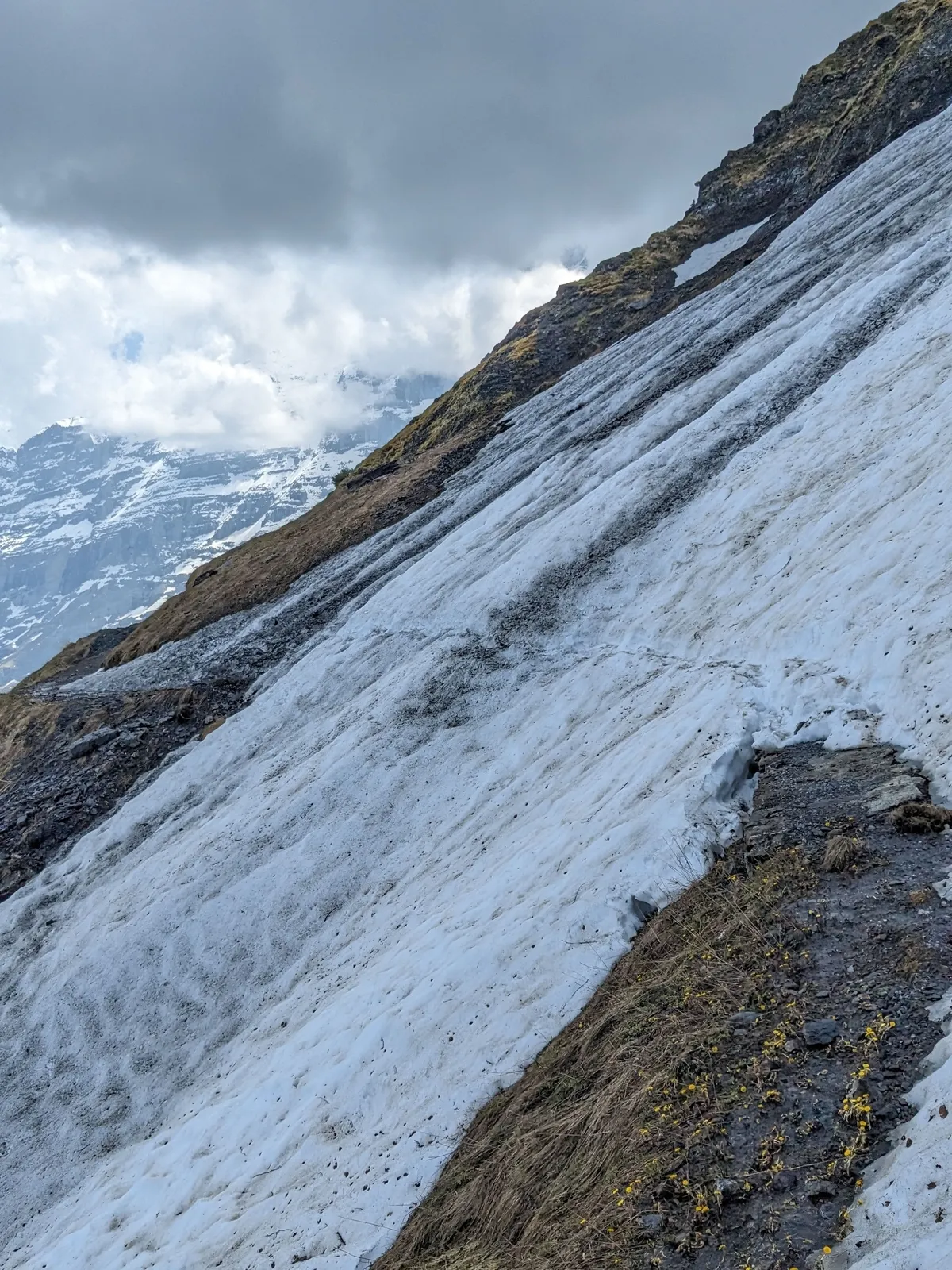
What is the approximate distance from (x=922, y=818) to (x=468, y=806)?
42.7 feet

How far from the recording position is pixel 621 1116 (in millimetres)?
8422

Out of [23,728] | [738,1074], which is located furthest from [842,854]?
[23,728]

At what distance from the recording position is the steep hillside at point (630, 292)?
174 ft

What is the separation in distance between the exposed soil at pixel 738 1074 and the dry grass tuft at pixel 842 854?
25mm

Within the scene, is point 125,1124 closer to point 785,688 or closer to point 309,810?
point 309,810

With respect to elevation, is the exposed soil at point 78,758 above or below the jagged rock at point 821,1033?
above

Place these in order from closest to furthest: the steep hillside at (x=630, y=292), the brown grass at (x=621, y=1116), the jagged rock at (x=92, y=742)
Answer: the brown grass at (x=621, y=1116)
the jagged rock at (x=92, y=742)
the steep hillside at (x=630, y=292)

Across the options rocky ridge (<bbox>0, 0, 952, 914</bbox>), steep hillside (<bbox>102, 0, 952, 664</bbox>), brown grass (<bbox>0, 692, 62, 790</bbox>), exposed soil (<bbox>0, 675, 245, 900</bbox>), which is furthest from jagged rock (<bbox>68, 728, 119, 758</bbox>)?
steep hillside (<bbox>102, 0, 952, 664</bbox>)

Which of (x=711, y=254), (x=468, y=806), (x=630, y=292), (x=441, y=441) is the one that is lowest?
(x=468, y=806)

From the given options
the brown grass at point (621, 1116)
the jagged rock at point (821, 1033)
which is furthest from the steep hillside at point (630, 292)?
the jagged rock at point (821, 1033)

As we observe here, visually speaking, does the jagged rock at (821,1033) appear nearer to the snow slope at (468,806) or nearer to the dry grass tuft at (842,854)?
the snow slope at (468,806)

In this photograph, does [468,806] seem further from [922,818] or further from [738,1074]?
[738,1074]

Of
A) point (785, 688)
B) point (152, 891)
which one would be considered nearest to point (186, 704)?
point (152, 891)

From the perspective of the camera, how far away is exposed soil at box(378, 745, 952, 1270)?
262 inches
